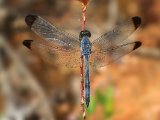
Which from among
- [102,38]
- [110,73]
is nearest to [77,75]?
[110,73]

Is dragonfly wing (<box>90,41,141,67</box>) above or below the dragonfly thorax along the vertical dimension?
below

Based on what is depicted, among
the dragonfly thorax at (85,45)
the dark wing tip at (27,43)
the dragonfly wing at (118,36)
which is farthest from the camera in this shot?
the dragonfly wing at (118,36)

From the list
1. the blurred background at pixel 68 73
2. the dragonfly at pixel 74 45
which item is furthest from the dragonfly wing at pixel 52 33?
the blurred background at pixel 68 73

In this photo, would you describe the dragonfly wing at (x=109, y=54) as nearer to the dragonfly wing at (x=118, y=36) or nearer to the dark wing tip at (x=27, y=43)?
the dragonfly wing at (x=118, y=36)

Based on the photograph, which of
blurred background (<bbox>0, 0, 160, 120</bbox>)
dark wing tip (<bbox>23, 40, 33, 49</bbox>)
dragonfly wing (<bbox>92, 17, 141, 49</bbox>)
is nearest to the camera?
dark wing tip (<bbox>23, 40, 33, 49</bbox>)

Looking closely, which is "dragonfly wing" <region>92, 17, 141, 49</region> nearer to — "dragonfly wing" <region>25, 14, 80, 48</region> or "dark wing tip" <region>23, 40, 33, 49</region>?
"dragonfly wing" <region>25, 14, 80, 48</region>

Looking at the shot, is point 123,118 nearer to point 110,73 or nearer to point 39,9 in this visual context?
point 110,73

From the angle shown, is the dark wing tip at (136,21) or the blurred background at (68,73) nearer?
the dark wing tip at (136,21)

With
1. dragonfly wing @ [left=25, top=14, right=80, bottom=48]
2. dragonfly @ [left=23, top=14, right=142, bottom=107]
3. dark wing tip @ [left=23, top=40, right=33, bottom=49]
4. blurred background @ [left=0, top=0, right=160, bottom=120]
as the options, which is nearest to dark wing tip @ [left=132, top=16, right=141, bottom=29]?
dragonfly @ [left=23, top=14, right=142, bottom=107]
